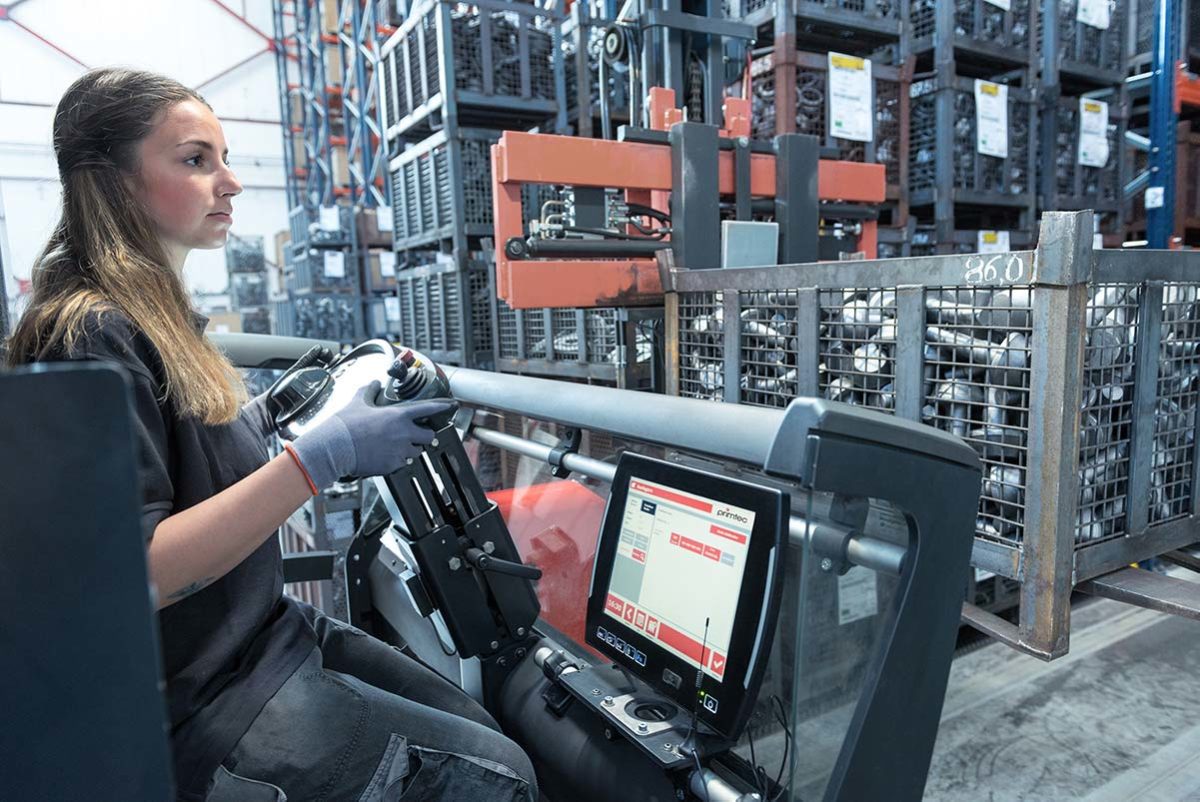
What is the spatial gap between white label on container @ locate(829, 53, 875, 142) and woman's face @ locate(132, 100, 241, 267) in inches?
105

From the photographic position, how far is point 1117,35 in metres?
4.88

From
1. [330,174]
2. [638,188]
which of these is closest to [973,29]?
[638,188]

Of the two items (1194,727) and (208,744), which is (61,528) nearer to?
(208,744)

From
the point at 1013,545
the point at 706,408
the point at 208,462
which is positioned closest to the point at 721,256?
the point at 1013,545

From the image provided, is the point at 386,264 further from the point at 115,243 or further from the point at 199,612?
the point at 199,612

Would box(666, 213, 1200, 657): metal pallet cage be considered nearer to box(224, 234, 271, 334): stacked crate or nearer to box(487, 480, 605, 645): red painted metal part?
box(487, 480, 605, 645): red painted metal part

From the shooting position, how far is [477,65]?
13.7 ft

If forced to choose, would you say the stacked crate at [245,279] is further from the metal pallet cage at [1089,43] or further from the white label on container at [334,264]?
the metal pallet cage at [1089,43]

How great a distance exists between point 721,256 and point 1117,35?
4.15 meters

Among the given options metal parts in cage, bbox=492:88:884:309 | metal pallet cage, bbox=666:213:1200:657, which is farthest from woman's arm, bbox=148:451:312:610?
metal parts in cage, bbox=492:88:884:309

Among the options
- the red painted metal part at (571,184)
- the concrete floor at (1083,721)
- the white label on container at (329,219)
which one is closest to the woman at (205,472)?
the red painted metal part at (571,184)

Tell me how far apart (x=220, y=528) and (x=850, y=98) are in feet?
10.2

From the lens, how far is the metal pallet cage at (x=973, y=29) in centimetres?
402

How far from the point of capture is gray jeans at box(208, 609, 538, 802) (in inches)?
40.8
